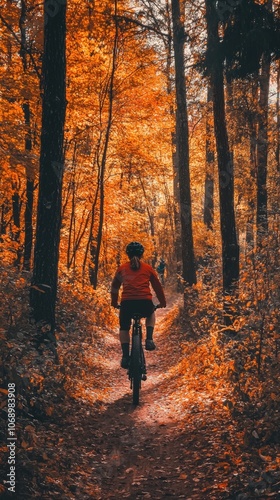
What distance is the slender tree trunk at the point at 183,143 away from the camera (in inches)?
516

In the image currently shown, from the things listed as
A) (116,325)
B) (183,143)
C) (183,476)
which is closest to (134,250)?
(183,476)

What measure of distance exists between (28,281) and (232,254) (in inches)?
198

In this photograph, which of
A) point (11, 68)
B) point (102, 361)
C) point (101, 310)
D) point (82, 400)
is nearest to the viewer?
point (82, 400)

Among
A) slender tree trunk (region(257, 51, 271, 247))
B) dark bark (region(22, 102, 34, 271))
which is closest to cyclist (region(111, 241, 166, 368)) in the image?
slender tree trunk (region(257, 51, 271, 247))

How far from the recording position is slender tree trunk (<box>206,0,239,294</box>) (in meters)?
9.14

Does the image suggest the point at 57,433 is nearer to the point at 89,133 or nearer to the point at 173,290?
the point at 89,133

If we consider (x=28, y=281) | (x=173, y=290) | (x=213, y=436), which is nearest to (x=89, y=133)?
(x=28, y=281)

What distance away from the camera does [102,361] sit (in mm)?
10852

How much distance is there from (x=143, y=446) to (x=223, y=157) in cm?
624

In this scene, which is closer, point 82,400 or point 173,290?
point 82,400

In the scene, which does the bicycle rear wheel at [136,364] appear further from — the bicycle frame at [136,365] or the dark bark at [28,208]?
the dark bark at [28,208]

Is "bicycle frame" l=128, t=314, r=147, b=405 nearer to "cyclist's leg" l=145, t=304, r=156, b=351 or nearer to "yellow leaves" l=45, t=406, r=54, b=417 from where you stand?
"cyclist's leg" l=145, t=304, r=156, b=351

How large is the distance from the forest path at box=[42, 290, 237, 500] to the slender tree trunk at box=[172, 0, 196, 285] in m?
6.09

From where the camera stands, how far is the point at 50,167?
7.83 meters
